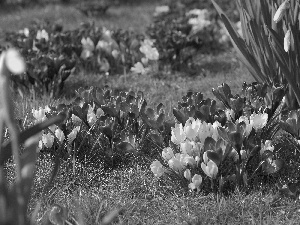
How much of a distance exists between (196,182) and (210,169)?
0.11 metres

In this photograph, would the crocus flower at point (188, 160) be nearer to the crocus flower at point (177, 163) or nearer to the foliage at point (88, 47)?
the crocus flower at point (177, 163)

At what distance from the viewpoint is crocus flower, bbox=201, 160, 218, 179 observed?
9.52ft

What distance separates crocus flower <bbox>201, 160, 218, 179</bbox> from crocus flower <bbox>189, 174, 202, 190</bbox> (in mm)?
50

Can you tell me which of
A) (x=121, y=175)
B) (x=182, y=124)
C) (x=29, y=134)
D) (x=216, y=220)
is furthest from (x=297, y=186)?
(x=29, y=134)

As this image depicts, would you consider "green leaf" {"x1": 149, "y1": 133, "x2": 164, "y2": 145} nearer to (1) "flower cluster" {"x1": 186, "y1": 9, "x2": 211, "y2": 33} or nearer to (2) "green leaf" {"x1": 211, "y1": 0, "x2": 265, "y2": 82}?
(2) "green leaf" {"x1": 211, "y1": 0, "x2": 265, "y2": 82}

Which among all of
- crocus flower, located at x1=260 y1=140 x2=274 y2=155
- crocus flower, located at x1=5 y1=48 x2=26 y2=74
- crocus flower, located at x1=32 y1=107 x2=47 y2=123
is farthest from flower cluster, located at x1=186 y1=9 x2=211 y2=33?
crocus flower, located at x1=5 y1=48 x2=26 y2=74

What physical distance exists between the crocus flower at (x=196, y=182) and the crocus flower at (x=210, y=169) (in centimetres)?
5

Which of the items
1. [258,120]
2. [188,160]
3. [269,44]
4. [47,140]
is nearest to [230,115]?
[258,120]

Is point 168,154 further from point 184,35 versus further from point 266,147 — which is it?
point 184,35

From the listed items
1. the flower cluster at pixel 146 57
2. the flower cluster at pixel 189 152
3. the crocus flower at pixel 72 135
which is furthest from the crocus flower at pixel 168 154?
the flower cluster at pixel 146 57

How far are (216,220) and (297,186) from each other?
1.58 ft

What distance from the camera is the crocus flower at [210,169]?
2.90 meters

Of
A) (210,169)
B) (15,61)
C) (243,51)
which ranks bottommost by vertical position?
(210,169)

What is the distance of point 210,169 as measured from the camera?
2.91 metres
